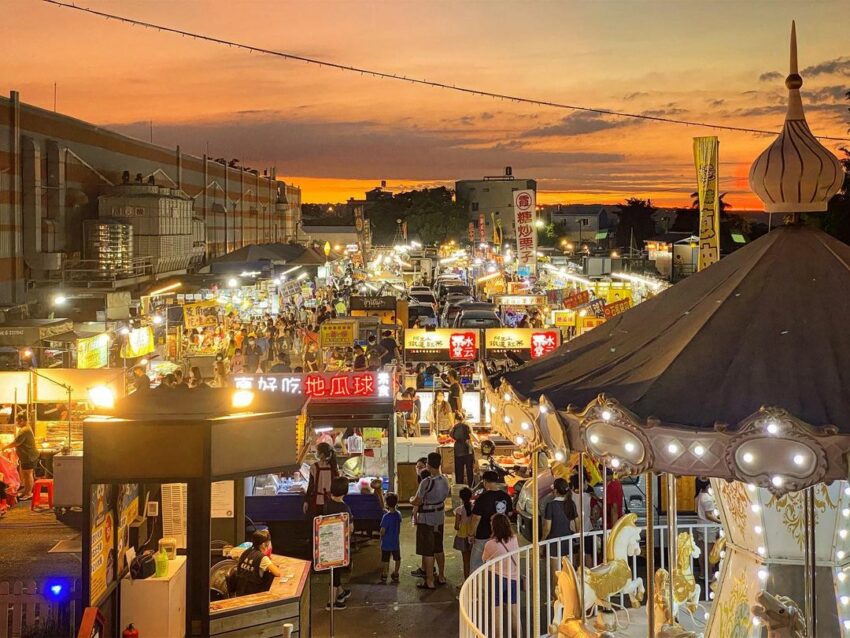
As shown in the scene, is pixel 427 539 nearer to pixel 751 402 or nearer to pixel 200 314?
pixel 751 402

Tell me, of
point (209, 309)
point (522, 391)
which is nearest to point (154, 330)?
A: point (209, 309)

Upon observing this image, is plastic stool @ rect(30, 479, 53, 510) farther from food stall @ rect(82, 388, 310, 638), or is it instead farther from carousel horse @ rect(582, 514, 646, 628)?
carousel horse @ rect(582, 514, 646, 628)

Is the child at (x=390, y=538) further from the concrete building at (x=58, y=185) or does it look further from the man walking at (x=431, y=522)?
the concrete building at (x=58, y=185)

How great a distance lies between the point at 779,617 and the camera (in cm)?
498

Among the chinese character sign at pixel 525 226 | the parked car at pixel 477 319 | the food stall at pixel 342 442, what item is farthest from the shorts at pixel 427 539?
the chinese character sign at pixel 525 226

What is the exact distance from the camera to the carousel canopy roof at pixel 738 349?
4605 millimetres

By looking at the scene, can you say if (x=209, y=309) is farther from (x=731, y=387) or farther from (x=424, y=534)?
(x=731, y=387)

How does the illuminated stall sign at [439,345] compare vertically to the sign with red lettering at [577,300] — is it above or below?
below

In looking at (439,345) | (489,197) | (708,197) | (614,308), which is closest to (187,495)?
(708,197)

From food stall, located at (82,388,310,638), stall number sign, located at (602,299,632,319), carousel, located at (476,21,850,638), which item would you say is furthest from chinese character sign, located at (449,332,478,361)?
carousel, located at (476,21,850,638)

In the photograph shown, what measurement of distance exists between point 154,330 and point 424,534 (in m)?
13.6

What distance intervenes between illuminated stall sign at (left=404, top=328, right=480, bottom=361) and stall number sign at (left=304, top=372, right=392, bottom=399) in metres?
6.61

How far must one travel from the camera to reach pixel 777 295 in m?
5.34

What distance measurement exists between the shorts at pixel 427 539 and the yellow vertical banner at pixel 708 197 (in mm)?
7438
